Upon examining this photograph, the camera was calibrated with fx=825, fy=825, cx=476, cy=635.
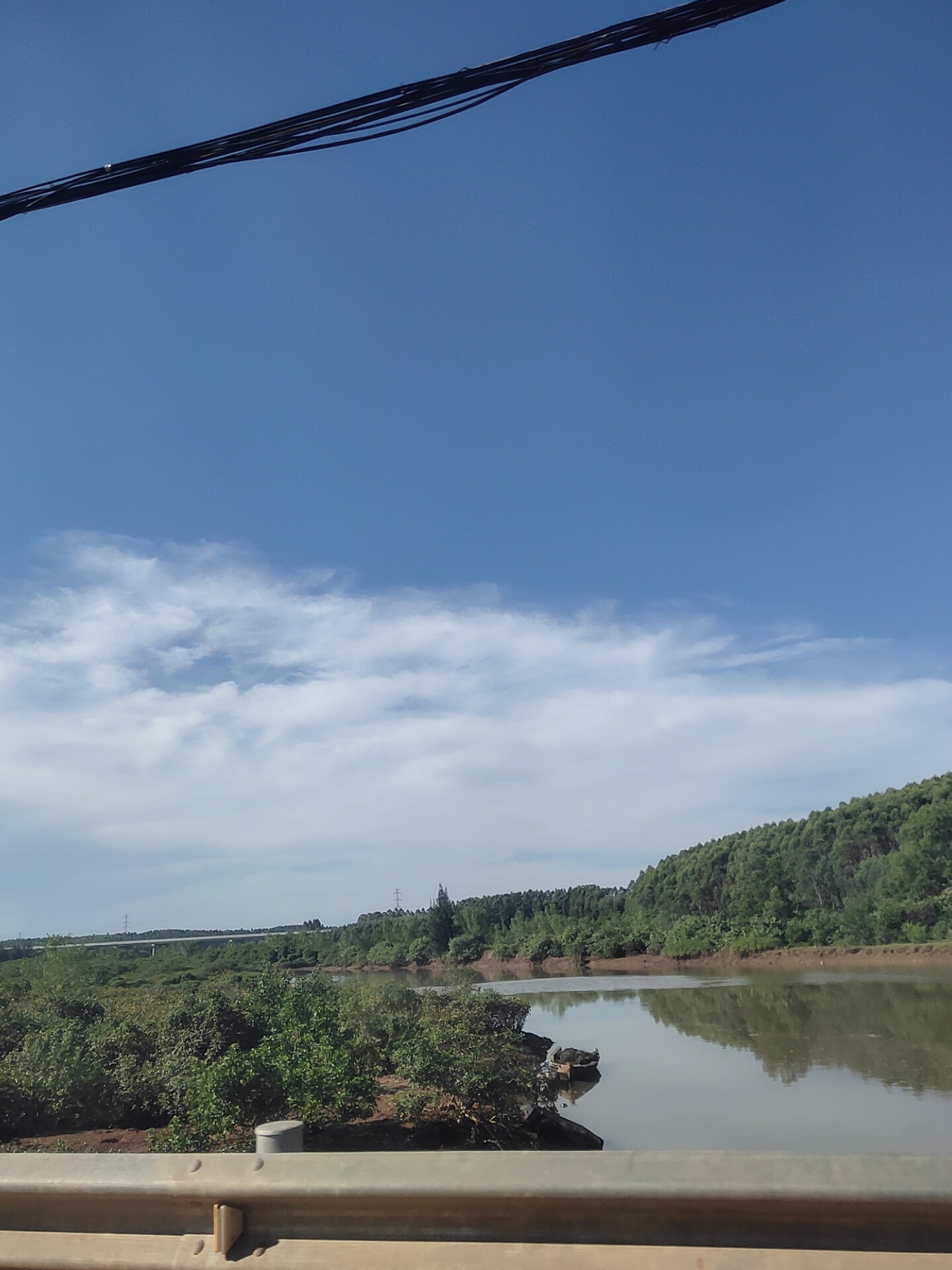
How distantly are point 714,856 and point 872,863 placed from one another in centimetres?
2244

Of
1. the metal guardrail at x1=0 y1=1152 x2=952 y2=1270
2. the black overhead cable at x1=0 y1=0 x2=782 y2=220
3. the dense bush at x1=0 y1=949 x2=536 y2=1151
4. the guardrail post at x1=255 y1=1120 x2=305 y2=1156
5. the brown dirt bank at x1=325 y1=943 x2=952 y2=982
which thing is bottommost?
the brown dirt bank at x1=325 y1=943 x2=952 y2=982

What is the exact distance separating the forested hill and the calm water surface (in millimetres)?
11076

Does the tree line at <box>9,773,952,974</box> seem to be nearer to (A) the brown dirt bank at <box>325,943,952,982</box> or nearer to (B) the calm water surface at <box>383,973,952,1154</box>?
(A) the brown dirt bank at <box>325,943,952,982</box>

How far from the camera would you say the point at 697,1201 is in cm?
198

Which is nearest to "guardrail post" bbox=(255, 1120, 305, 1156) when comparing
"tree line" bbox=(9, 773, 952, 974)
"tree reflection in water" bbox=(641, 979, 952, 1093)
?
"tree reflection in water" bbox=(641, 979, 952, 1093)

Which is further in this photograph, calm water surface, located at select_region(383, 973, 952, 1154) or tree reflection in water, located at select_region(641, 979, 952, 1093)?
tree reflection in water, located at select_region(641, 979, 952, 1093)

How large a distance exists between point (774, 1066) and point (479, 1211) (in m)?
19.9

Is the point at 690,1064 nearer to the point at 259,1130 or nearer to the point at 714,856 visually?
the point at 259,1130

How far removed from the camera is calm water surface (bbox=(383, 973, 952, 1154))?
13.1 m

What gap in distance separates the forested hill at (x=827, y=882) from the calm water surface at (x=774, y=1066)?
36.3 feet

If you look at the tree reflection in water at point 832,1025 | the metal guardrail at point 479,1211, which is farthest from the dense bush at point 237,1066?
the tree reflection in water at point 832,1025

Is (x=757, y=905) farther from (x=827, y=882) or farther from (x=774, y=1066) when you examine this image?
(x=774, y=1066)

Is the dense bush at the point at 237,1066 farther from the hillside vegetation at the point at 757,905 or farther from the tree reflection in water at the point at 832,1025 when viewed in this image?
the hillside vegetation at the point at 757,905

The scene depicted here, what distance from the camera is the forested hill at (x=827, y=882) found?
46.5 m
